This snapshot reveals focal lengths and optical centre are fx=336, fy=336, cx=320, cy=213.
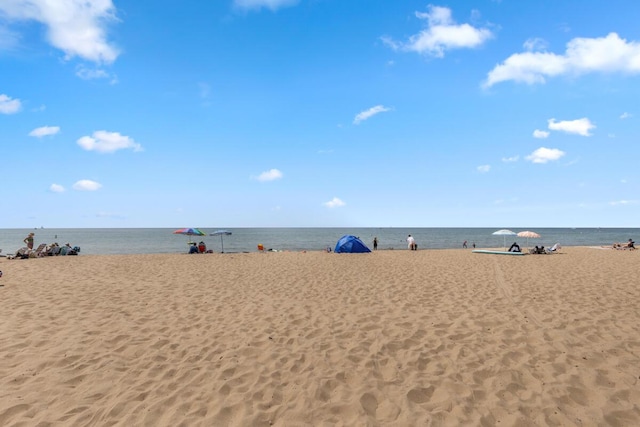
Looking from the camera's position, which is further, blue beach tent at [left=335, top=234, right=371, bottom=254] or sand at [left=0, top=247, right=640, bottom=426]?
blue beach tent at [left=335, top=234, right=371, bottom=254]

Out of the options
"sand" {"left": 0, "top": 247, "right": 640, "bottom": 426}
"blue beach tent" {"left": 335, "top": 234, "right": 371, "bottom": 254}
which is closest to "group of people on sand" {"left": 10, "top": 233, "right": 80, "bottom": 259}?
"sand" {"left": 0, "top": 247, "right": 640, "bottom": 426}

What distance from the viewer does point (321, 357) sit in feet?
19.9

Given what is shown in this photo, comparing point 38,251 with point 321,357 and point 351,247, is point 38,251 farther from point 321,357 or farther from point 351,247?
point 321,357

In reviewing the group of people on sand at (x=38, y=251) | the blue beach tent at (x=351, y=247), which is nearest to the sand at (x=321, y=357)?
the group of people on sand at (x=38, y=251)

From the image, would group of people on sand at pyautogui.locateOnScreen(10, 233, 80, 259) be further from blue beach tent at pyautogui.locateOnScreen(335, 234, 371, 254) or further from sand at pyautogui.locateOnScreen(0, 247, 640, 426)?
blue beach tent at pyautogui.locateOnScreen(335, 234, 371, 254)

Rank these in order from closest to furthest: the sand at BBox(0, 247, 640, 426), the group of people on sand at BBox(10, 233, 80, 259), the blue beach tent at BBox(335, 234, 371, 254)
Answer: the sand at BBox(0, 247, 640, 426), the group of people on sand at BBox(10, 233, 80, 259), the blue beach tent at BBox(335, 234, 371, 254)

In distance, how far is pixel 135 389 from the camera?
16.3 ft

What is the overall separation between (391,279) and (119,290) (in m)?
10.0

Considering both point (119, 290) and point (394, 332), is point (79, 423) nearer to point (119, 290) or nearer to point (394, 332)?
point (394, 332)

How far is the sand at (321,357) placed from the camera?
447cm

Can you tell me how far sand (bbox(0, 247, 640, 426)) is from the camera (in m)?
4.47

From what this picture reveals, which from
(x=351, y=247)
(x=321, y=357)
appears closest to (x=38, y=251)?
(x=351, y=247)

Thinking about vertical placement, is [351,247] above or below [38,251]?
below

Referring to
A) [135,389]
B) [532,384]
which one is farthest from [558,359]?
[135,389]
